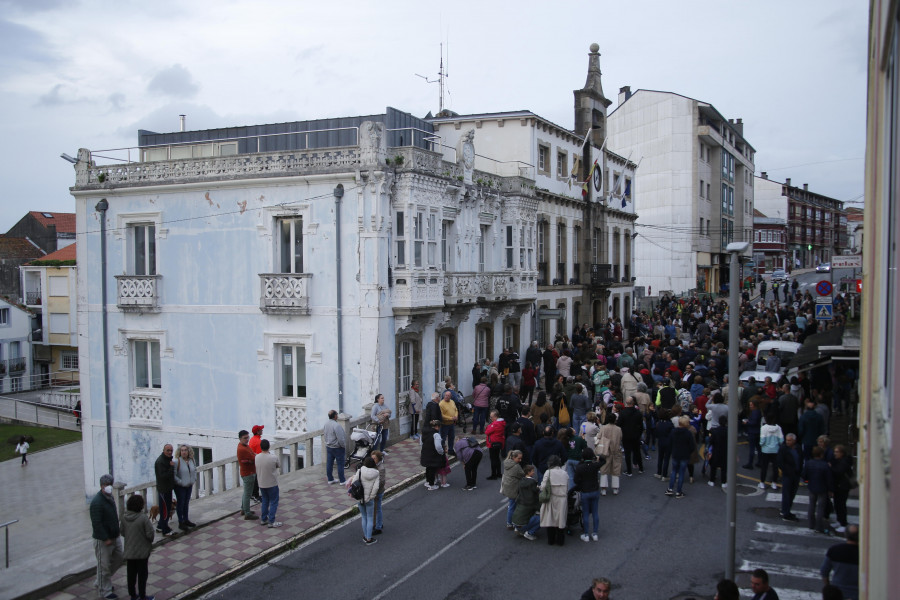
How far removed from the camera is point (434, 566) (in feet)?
38.4

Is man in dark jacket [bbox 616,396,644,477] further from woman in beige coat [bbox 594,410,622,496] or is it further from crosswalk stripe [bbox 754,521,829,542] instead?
crosswalk stripe [bbox 754,521,829,542]

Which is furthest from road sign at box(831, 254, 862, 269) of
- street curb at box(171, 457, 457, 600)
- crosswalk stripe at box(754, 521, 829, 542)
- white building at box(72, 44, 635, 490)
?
street curb at box(171, 457, 457, 600)

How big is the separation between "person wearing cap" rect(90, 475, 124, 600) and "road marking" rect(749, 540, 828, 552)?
A: 32.5 ft

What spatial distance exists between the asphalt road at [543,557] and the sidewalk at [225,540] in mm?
Result: 332

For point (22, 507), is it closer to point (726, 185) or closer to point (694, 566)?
point (694, 566)

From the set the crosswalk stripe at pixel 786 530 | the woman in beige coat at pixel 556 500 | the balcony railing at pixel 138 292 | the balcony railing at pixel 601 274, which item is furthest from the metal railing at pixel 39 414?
the crosswalk stripe at pixel 786 530

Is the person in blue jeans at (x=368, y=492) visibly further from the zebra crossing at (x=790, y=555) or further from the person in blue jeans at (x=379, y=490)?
the zebra crossing at (x=790, y=555)

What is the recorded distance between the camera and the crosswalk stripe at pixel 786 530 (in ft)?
40.7

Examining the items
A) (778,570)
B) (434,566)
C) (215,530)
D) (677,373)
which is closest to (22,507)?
(215,530)

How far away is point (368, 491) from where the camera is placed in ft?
40.9

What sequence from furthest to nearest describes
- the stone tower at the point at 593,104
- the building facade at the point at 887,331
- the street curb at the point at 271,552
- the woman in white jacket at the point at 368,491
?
the stone tower at the point at 593,104 < the woman in white jacket at the point at 368,491 < the street curb at the point at 271,552 < the building facade at the point at 887,331

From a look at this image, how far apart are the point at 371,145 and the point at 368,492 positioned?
10.3 metres

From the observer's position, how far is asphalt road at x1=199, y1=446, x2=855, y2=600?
10.8 meters

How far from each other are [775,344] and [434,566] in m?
17.7
